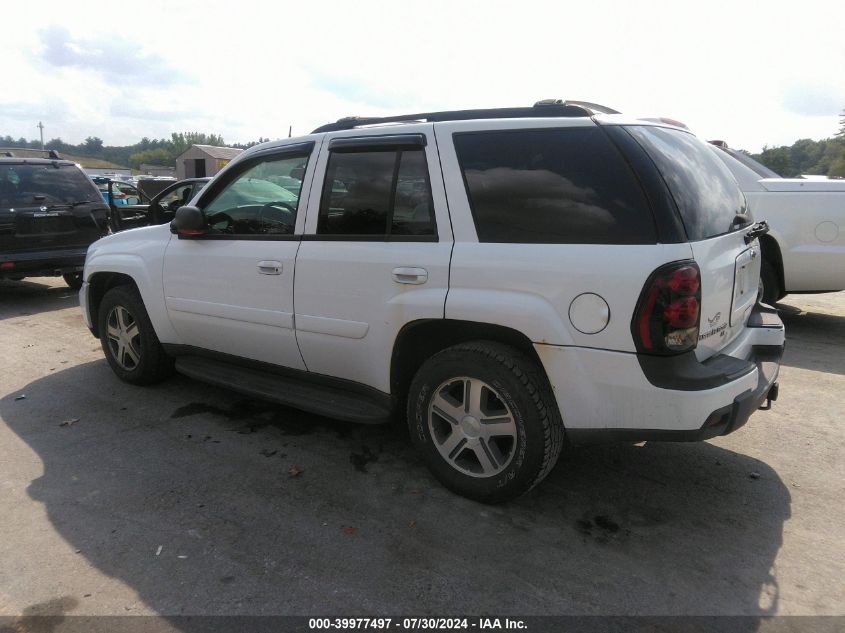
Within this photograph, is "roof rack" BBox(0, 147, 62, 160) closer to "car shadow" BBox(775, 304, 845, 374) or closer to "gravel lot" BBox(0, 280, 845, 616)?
"gravel lot" BBox(0, 280, 845, 616)

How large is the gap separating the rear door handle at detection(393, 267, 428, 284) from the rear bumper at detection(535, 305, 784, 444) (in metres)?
0.70

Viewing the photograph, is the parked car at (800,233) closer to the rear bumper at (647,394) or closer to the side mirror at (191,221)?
the rear bumper at (647,394)

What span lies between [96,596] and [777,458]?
145 inches

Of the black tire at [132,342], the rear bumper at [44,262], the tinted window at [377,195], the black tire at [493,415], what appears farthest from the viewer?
the rear bumper at [44,262]

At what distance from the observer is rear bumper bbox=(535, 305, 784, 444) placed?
2.64m

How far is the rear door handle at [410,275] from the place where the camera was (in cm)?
315

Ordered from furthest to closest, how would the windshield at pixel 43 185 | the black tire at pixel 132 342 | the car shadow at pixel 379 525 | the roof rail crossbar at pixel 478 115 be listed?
the windshield at pixel 43 185 < the black tire at pixel 132 342 < the roof rail crossbar at pixel 478 115 < the car shadow at pixel 379 525

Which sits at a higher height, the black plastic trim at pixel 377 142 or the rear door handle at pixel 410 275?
the black plastic trim at pixel 377 142

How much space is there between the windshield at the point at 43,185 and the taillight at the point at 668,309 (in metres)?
8.53

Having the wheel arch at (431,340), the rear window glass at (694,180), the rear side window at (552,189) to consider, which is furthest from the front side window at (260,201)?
the rear window glass at (694,180)

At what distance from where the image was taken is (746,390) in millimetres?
2820

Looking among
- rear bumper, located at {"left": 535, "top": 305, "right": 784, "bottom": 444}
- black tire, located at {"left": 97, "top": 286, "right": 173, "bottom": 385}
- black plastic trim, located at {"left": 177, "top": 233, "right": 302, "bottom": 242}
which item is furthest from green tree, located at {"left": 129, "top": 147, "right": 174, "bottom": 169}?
rear bumper, located at {"left": 535, "top": 305, "right": 784, "bottom": 444}

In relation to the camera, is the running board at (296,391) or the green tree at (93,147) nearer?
the running board at (296,391)

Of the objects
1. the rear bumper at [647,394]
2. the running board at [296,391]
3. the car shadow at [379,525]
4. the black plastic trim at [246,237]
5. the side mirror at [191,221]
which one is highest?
the side mirror at [191,221]
